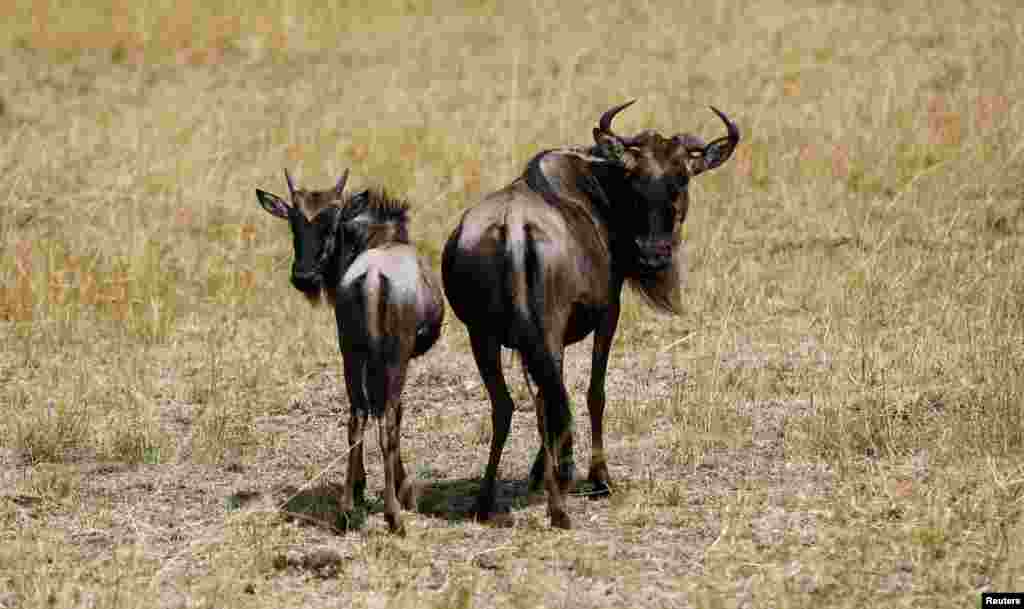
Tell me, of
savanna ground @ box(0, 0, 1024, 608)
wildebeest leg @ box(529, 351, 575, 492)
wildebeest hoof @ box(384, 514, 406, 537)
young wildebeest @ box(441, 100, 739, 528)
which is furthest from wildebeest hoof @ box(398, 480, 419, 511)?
wildebeest leg @ box(529, 351, 575, 492)

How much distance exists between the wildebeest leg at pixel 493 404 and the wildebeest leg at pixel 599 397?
63 cm

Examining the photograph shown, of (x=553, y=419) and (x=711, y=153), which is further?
(x=711, y=153)

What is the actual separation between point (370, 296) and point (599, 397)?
4.64 feet

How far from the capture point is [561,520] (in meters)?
7.30

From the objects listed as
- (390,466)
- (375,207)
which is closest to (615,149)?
(375,207)

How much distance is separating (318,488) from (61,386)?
239 cm

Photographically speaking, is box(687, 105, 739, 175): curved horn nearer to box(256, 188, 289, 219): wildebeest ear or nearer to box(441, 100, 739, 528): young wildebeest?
box(441, 100, 739, 528): young wildebeest

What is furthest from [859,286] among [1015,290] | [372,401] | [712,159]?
[372,401]

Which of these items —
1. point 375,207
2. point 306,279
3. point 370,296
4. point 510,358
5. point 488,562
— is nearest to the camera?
point 488,562

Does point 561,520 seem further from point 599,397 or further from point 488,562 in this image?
point 599,397

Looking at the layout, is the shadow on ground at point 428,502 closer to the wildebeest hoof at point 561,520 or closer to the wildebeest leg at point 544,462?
the wildebeest leg at point 544,462

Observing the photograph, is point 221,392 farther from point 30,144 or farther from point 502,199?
point 30,144

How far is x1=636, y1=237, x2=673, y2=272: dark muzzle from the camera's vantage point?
25.3ft

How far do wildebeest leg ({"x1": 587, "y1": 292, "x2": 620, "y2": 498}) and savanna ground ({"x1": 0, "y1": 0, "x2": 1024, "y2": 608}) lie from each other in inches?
6.0
